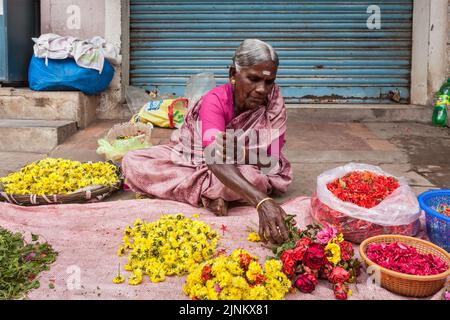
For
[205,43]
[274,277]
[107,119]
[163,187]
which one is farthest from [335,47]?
[274,277]

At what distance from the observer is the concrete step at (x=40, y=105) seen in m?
5.79

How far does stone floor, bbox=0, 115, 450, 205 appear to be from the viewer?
429cm

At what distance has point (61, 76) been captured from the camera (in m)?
5.70

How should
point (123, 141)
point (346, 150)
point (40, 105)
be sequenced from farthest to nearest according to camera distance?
point (40, 105)
point (346, 150)
point (123, 141)

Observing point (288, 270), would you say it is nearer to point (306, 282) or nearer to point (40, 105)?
point (306, 282)

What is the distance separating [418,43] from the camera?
664 cm

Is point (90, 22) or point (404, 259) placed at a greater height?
point (90, 22)

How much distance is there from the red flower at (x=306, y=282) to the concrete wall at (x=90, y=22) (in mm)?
4867

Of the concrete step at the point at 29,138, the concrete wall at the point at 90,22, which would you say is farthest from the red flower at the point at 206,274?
the concrete wall at the point at 90,22

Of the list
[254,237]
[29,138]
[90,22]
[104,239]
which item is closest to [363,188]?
[254,237]

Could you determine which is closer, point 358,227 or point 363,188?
point 358,227

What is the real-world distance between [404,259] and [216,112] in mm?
1467

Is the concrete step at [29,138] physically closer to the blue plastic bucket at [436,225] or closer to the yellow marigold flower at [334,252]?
the yellow marigold flower at [334,252]

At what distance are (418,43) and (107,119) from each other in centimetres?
437
